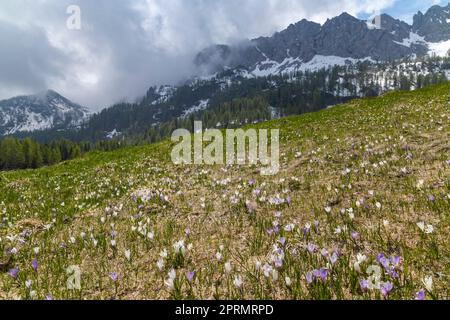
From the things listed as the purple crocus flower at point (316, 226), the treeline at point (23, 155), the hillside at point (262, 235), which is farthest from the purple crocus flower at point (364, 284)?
the treeline at point (23, 155)

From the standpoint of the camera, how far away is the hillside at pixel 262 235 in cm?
395

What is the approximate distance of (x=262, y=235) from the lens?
5750mm

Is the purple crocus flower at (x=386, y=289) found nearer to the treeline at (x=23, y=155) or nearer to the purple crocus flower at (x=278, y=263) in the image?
the purple crocus flower at (x=278, y=263)

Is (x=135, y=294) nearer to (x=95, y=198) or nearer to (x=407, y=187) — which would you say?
(x=407, y=187)

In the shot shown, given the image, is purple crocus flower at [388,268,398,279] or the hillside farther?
the hillside

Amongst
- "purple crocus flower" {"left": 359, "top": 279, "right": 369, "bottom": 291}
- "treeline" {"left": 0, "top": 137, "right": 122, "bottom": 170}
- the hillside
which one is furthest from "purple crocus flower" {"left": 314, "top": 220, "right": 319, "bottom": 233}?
"treeline" {"left": 0, "top": 137, "right": 122, "bottom": 170}

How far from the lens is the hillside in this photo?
3953 mm

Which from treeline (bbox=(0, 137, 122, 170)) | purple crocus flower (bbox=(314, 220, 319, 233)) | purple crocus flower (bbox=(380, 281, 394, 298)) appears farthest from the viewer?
treeline (bbox=(0, 137, 122, 170))

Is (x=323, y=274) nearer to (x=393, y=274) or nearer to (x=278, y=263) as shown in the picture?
(x=278, y=263)

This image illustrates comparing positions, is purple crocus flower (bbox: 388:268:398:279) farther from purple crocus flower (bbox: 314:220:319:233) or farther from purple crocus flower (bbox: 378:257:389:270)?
purple crocus flower (bbox: 314:220:319:233)

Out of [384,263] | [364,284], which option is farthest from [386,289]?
[384,263]

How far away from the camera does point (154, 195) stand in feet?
31.3

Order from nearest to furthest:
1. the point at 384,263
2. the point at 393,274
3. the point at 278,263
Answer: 1. the point at 393,274
2. the point at 384,263
3. the point at 278,263
